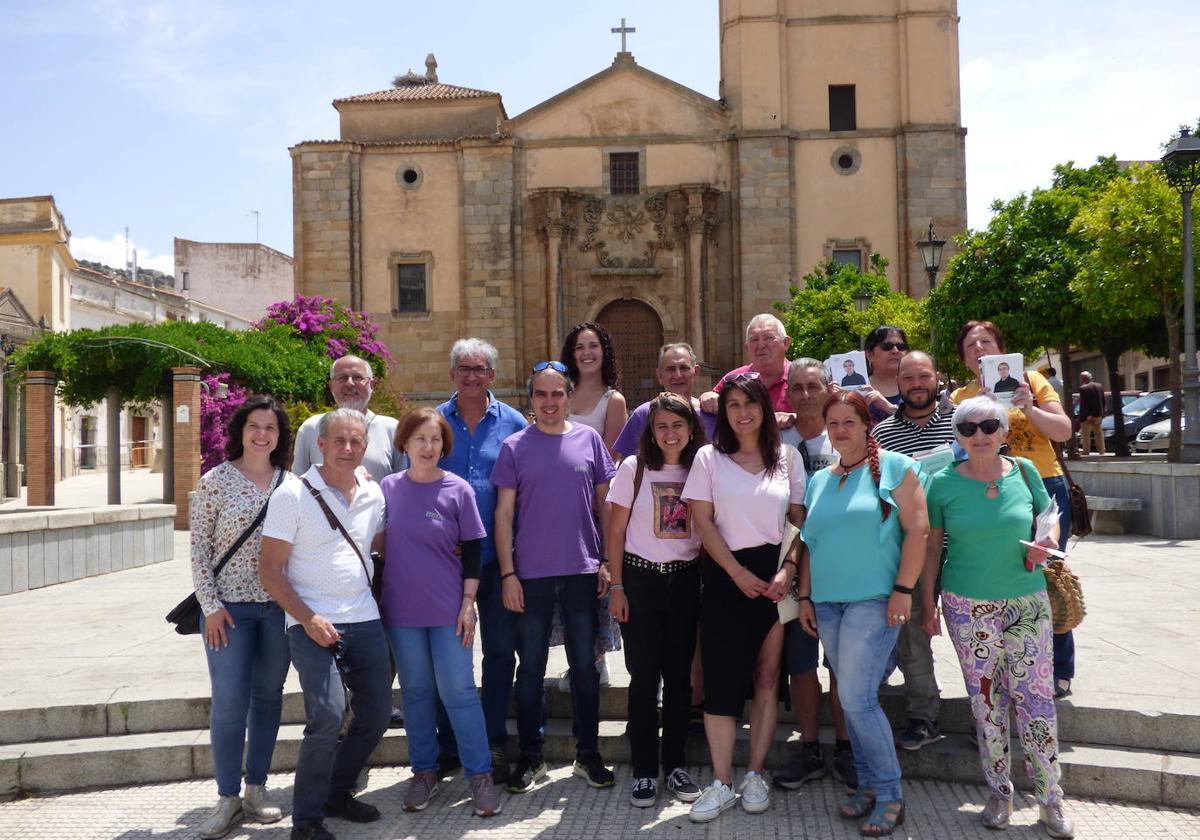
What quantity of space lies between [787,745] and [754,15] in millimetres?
24942

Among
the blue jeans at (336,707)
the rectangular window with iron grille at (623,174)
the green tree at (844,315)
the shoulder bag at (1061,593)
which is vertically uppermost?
the rectangular window with iron grille at (623,174)

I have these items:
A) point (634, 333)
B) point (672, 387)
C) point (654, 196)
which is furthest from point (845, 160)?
point (672, 387)

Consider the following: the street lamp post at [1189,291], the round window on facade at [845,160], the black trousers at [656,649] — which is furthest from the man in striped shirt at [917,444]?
the round window on facade at [845,160]

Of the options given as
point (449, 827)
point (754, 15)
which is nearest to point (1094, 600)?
point (449, 827)

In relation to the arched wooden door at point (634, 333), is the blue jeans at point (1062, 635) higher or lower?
lower

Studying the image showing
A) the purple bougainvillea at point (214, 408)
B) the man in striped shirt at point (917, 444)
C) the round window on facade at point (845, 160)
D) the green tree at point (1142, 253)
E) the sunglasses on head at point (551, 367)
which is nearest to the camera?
the man in striped shirt at point (917, 444)

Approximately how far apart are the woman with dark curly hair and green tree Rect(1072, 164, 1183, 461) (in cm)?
1198

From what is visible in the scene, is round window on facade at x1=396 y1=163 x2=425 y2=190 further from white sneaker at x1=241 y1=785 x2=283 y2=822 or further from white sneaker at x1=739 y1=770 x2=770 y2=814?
white sneaker at x1=739 y1=770 x2=770 y2=814

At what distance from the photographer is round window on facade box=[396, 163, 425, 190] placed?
27641mm

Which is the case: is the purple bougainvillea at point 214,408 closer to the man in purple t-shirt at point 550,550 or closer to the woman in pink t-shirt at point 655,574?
the man in purple t-shirt at point 550,550

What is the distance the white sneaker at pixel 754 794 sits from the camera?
4.33 m

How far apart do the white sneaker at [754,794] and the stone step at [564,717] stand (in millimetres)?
858

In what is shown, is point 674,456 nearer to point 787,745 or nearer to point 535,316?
point 787,745

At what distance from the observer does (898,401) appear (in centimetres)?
511
